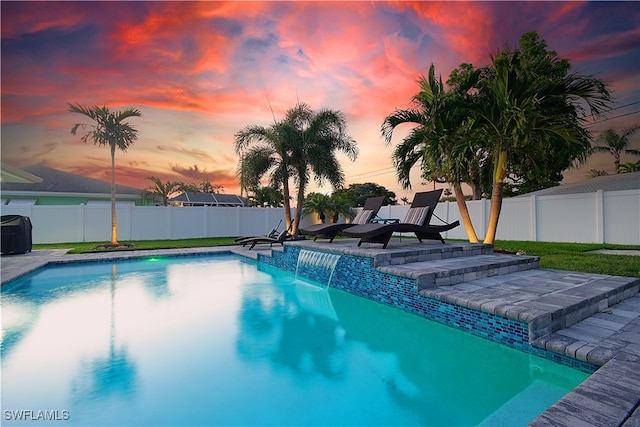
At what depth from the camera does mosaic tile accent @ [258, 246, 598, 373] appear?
3326 mm

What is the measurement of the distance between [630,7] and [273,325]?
649 inches

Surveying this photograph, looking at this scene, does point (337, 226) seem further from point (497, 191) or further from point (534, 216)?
point (534, 216)

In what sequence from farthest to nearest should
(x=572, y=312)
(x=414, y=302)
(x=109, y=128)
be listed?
1. (x=109, y=128)
2. (x=414, y=302)
3. (x=572, y=312)

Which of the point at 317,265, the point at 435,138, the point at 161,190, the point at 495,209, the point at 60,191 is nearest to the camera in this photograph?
the point at 317,265

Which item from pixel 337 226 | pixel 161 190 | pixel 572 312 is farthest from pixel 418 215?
pixel 161 190

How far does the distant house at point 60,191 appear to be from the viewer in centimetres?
2139

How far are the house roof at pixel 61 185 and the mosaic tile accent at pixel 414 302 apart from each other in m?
23.7

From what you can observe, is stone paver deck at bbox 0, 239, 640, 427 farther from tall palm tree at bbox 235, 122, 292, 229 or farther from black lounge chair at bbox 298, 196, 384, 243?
tall palm tree at bbox 235, 122, 292, 229

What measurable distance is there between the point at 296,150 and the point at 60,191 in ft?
63.7

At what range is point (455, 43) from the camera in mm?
12039

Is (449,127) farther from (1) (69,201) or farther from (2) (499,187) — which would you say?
(1) (69,201)

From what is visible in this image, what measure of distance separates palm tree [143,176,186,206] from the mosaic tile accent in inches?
827

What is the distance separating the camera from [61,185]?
24.0 m

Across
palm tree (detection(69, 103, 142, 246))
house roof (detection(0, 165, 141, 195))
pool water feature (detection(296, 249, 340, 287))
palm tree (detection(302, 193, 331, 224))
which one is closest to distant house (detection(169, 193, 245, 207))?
house roof (detection(0, 165, 141, 195))
